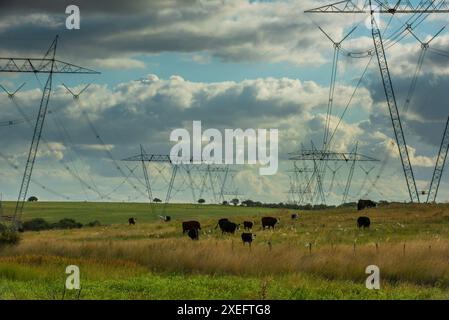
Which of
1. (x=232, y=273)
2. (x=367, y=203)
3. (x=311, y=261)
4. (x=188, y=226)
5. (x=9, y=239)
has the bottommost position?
(x=232, y=273)

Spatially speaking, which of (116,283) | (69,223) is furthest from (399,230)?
(69,223)

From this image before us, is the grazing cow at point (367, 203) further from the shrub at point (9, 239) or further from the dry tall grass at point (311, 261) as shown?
the dry tall grass at point (311, 261)

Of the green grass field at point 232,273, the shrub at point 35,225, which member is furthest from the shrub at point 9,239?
the shrub at point 35,225

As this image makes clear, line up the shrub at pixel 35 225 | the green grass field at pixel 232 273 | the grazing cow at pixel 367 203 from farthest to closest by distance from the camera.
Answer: the shrub at pixel 35 225
the grazing cow at pixel 367 203
the green grass field at pixel 232 273

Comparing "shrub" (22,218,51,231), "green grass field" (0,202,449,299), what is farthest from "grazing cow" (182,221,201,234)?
"shrub" (22,218,51,231)

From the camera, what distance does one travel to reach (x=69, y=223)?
120 meters

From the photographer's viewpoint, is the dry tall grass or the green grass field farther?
the dry tall grass

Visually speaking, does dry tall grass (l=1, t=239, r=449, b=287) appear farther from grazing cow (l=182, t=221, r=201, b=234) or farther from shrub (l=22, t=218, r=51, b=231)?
shrub (l=22, t=218, r=51, b=231)

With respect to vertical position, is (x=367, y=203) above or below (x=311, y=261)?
above

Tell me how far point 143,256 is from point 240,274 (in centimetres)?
688

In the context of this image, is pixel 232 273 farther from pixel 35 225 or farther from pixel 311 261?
pixel 35 225

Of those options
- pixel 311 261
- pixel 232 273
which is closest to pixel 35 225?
pixel 232 273

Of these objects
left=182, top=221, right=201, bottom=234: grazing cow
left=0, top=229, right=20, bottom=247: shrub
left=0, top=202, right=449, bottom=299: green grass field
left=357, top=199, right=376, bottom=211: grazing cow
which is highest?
left=357, top=199, right=376, bottom=211: grazing cow
